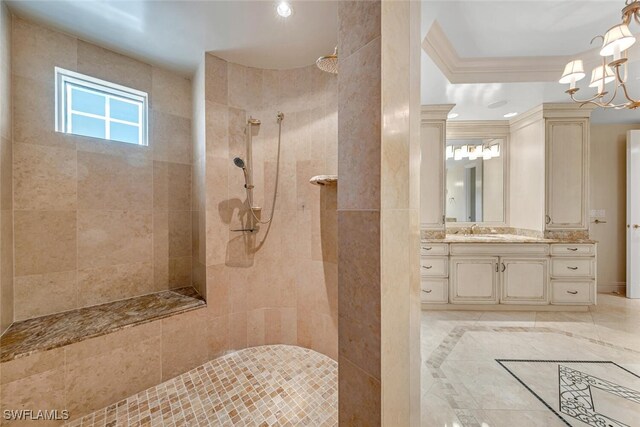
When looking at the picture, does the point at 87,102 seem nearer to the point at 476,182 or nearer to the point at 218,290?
the point at 218,290

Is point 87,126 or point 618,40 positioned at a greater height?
point 618,40

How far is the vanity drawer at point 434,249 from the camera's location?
3014 millimetres

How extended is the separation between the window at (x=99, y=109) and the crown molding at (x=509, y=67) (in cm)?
274

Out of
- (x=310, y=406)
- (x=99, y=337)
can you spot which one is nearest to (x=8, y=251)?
(x=99, y=337)

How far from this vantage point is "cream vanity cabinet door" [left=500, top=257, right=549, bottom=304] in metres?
2.91

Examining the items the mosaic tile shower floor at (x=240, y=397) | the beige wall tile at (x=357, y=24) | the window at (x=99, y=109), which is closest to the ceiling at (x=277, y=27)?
the window at (x=99, y=109)

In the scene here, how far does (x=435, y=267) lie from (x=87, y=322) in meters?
3.24

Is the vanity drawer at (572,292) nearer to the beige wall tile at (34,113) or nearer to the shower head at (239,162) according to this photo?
the shower head at (239,162)

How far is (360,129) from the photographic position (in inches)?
25.6

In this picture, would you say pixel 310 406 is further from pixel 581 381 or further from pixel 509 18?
pixel 509 18

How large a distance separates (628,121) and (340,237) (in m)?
5.46

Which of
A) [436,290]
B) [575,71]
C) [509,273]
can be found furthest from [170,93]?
[509,273]

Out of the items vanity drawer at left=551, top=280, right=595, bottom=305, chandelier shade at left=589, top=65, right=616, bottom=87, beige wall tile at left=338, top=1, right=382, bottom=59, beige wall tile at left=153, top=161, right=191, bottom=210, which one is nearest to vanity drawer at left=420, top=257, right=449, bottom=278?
vanity drawer at left=551, top=280, right=595, bottom=305

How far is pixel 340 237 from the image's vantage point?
0.71 metres
